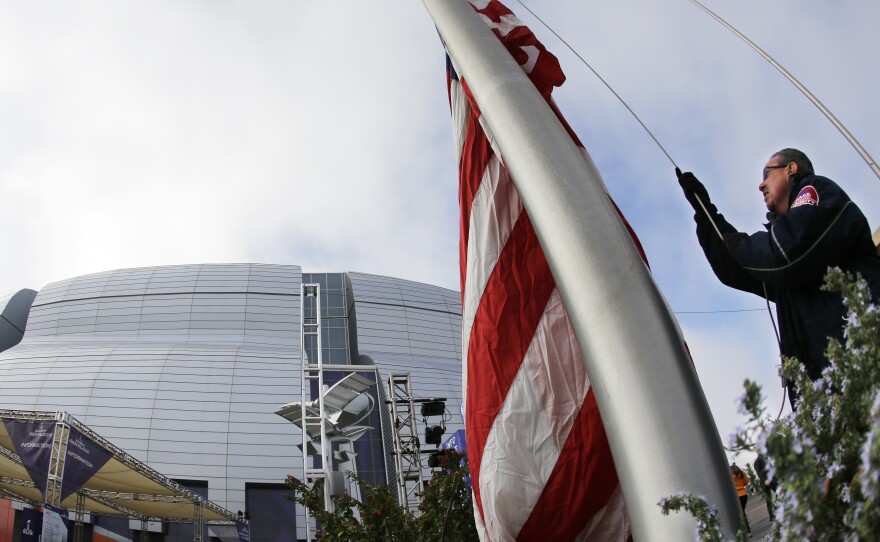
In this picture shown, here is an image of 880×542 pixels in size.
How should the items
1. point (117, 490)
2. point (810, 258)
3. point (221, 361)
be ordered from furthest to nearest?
point (221, 361) → point (117, 490) → point (810, 258)

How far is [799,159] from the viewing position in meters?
2.25

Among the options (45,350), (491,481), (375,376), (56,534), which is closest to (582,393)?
(491,481)

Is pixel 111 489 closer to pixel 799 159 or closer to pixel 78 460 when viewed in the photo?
pixel 78 460

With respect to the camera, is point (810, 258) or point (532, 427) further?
point (532, 427)

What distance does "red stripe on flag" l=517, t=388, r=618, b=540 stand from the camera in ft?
9.35

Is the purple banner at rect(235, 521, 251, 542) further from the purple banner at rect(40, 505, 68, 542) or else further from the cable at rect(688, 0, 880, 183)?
the cable at rect(688, 0, 880, 183)

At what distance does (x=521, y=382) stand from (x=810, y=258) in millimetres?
1306

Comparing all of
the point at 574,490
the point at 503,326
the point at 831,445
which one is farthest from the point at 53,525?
the point at 831,445

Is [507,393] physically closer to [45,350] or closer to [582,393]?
[582,393]

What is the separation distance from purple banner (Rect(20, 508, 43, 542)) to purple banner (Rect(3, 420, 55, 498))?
107 cm

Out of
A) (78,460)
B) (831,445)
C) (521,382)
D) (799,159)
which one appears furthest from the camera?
(78,460)

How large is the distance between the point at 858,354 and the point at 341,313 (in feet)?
138

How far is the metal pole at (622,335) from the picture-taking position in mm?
1709

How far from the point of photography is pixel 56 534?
451 inches
